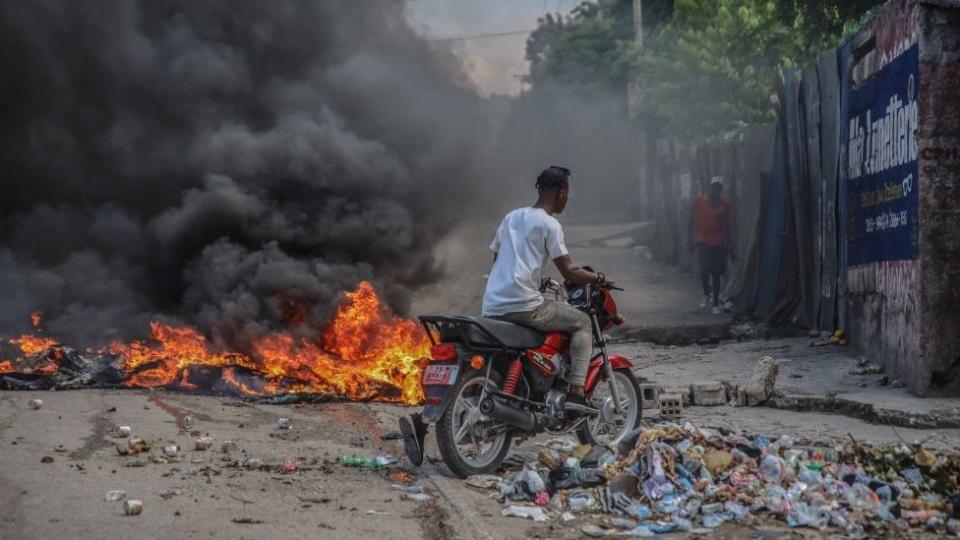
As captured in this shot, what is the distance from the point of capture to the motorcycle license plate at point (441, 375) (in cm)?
621

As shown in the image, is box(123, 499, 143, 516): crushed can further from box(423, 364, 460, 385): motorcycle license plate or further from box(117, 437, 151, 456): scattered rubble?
box(423, 364, 460, 385): motorcycle license plate

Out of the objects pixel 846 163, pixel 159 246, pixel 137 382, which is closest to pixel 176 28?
pixel 159 246

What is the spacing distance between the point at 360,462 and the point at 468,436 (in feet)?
2.27

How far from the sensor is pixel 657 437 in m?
5.93

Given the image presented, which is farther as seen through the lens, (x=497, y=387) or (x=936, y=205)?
(x=936, y=205)

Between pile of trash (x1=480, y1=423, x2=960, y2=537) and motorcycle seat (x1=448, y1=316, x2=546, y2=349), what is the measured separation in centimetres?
77

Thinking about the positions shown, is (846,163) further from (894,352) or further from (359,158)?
(359,158)

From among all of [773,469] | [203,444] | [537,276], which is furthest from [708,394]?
[203,444]

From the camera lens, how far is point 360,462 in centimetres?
646

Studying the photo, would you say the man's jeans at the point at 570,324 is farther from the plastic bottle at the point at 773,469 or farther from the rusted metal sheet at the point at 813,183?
the rusted metal sheet at the point at 813,183

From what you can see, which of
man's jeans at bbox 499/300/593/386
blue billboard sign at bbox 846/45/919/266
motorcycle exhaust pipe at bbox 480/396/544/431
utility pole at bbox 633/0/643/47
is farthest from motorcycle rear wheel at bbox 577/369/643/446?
utility pole at bbox 633/0/643/47

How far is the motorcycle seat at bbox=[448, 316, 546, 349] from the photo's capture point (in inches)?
248

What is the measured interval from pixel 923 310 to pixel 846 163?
9.93 feet

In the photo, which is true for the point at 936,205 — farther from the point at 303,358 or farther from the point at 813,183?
the point at 303,358
